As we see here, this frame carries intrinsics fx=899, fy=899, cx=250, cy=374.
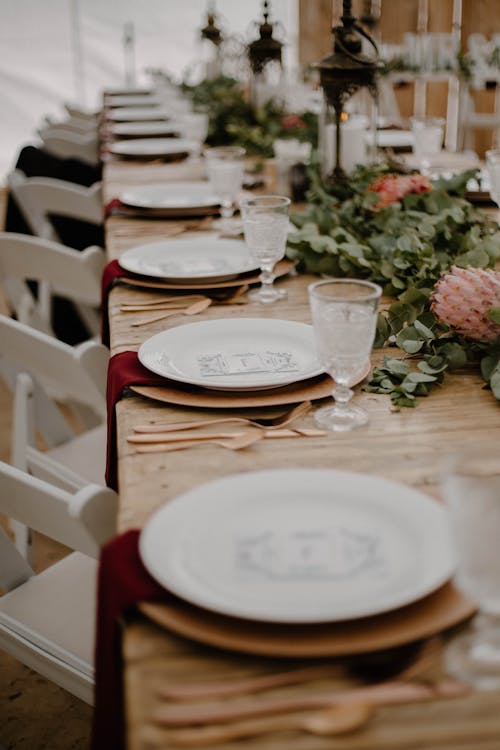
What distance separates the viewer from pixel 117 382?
1.21 metres

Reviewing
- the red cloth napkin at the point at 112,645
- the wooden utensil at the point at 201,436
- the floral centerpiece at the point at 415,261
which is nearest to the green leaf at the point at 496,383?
the floral centerpiece at the point at 415,261

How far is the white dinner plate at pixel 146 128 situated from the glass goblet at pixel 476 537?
10.9 ft

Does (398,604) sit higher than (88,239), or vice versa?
(398,604)

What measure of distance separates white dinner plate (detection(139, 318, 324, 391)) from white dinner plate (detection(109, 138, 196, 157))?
1.98 m

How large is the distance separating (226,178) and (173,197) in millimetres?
333

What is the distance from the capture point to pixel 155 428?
1.08 m

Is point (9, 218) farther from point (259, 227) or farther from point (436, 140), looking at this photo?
point (259, 227)

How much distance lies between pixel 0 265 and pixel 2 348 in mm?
573

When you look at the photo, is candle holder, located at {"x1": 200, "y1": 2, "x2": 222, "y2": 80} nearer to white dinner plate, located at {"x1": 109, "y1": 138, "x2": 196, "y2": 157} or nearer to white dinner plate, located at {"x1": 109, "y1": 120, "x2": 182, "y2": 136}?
white dinner plate, located at {"x1": 109, "y1": 120, "x2": 182, "y2": 136}

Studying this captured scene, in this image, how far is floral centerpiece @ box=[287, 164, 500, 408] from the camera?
1188 mm

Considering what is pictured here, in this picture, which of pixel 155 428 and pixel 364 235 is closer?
pixel 155 428

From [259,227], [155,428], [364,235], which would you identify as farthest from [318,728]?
[364,235]

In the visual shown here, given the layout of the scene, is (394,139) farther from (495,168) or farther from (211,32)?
(495,168)

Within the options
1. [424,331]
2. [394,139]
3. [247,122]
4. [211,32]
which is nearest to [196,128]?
[247,122]
